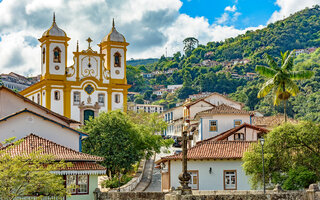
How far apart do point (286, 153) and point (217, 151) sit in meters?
6.69

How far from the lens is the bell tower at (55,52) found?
76.4 metres

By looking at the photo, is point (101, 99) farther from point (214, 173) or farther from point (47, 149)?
point (47, 149)

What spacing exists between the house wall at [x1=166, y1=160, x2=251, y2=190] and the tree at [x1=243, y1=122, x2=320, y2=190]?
4.19 meters

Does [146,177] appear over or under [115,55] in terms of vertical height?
under

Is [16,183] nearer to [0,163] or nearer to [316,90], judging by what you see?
[0,163]

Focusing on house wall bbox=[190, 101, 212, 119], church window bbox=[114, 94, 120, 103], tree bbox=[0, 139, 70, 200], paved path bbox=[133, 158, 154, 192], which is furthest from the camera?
church window bbox=[114, 94, 120, 103]

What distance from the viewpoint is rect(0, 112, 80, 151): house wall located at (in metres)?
38.2

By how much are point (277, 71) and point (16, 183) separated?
28.0 m

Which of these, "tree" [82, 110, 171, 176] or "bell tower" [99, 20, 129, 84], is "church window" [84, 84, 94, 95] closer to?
"bell tower" [99, 20, 129, 84]

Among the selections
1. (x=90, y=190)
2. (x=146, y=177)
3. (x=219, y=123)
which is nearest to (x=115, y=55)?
(x=219, y=123)

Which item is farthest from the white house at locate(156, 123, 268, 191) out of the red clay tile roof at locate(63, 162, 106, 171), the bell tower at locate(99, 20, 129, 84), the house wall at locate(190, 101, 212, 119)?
the bell tower at locate(99, 20, 129, 84)

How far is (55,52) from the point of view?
77000 millimetres

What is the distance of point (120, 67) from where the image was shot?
80.6m

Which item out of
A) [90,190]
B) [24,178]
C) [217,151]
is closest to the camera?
[24,178]
